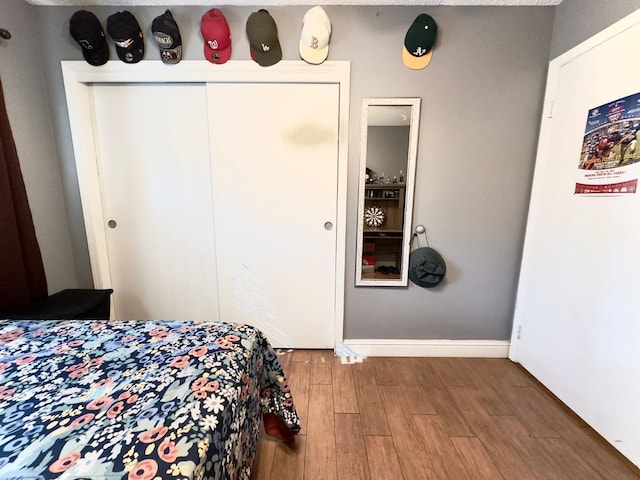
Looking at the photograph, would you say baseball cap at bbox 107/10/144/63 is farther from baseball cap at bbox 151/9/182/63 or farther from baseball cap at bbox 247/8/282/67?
baseball cap at bbox 247/8/282/67

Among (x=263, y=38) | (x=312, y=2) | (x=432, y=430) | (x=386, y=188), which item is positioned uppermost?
(x=312, y=2)

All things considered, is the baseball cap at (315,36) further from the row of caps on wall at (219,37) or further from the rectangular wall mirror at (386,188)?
the rectangular wall mirror at (386,188)

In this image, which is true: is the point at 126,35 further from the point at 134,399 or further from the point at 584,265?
the point at 584,265

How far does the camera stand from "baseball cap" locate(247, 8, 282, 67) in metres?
1.53

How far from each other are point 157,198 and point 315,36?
149cm

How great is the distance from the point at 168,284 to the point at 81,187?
0.88 meters

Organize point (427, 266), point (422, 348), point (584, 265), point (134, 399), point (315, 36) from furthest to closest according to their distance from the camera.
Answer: point (422, 348) < point (427, 266) < point (315, 36) < point (584, 265) < point (134, 399)

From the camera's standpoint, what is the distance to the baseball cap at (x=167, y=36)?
153 cm

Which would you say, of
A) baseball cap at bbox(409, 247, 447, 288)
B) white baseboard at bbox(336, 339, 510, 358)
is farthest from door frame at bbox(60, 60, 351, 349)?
white baseboard at bbox(336, 339, 510, 358)

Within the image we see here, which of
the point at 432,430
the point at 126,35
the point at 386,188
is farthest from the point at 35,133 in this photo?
the point at 432,430

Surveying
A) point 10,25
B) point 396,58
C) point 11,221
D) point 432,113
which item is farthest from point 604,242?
point 10,25

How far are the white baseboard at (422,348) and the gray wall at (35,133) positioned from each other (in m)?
2.09

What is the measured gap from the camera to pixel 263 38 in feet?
5.07

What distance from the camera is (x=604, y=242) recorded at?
1303 mm
